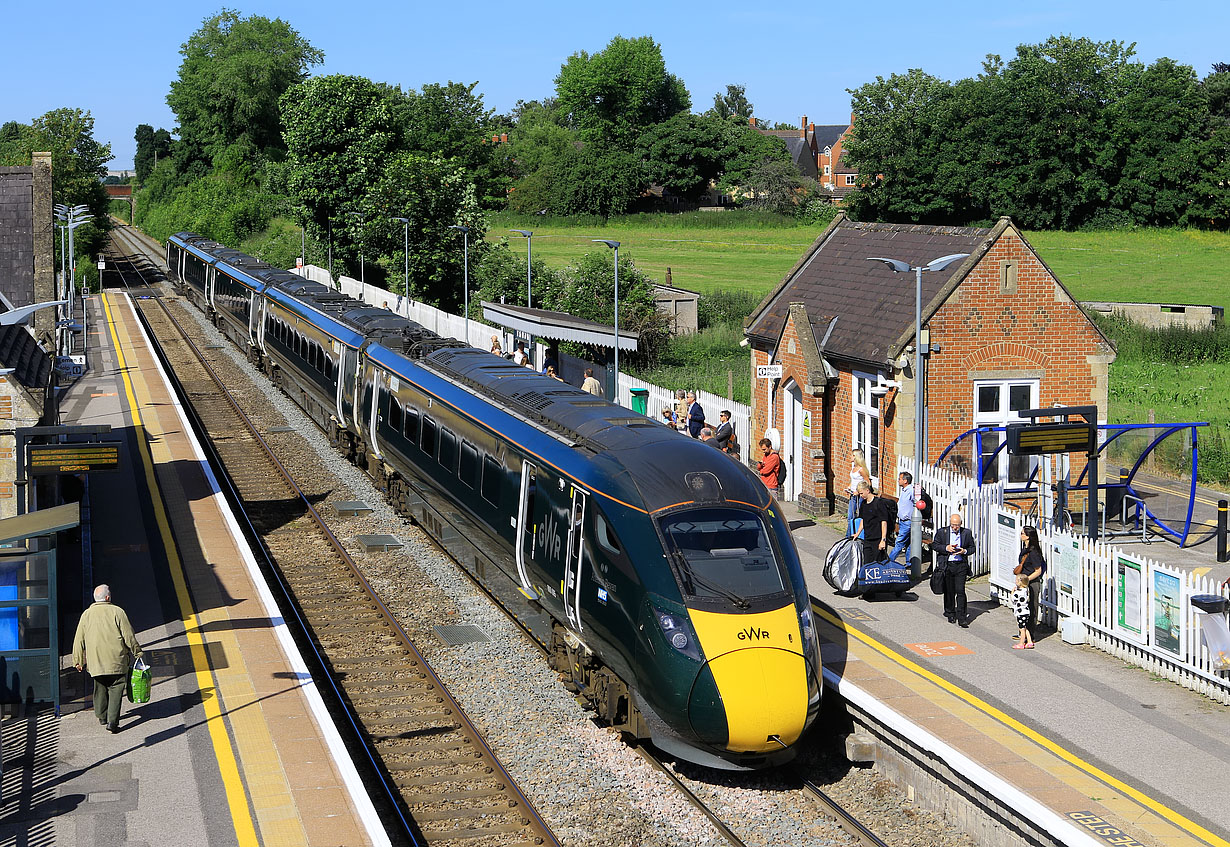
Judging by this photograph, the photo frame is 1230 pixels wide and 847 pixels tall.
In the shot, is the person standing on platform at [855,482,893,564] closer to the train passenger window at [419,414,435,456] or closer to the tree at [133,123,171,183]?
the train passenger window at [419,414,435,456]

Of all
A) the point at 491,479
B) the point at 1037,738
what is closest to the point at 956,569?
the point at 1037,738

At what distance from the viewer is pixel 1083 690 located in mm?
13914

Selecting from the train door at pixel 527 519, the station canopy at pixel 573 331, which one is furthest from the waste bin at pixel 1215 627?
the station canopy at pixel 573 331

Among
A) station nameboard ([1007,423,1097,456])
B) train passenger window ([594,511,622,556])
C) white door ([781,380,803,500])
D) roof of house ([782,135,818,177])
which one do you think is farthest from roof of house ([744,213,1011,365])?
roof of house ([782,135,818,177])

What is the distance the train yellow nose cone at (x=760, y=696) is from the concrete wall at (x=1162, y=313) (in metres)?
42.3

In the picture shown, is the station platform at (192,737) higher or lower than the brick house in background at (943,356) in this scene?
lower

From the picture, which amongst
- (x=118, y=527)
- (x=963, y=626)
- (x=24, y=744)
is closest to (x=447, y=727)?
(x=24, y=744)

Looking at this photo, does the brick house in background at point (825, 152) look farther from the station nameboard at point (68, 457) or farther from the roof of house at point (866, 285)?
the station nameboard at point (68, 457)

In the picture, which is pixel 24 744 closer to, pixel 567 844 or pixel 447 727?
pixel 447 727

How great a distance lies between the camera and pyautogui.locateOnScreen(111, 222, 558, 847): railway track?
38.8 feet

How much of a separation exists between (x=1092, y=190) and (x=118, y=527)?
246 feet

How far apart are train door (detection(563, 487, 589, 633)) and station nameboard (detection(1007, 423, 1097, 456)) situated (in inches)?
285

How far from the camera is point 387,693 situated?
15125 mm

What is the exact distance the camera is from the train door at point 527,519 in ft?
48.4
